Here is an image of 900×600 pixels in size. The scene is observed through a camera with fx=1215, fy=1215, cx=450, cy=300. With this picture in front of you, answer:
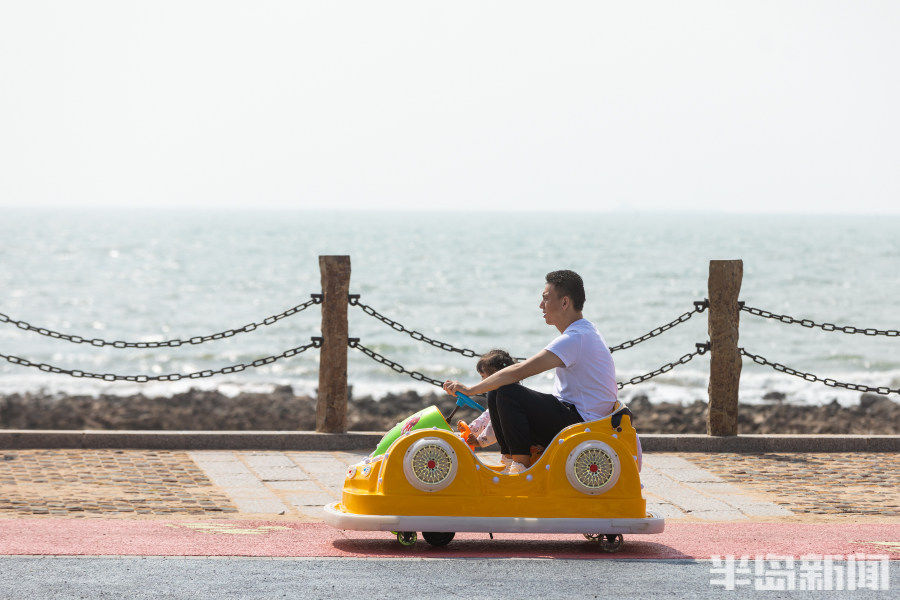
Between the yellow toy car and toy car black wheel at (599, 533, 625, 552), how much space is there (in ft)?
0.46

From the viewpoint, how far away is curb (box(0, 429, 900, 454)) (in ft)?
30.5

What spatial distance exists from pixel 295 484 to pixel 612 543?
2.67 m

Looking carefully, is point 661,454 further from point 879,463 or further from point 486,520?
point 486,520

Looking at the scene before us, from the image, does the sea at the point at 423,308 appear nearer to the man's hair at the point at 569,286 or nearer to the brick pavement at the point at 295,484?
the brick pavement at the point at 295,484

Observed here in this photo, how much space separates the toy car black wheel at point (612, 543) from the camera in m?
6.07

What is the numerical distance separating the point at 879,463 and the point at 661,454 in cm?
162

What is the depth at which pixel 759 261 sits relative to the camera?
67.5 meters

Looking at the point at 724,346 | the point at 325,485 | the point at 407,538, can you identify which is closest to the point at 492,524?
the point at 407,538

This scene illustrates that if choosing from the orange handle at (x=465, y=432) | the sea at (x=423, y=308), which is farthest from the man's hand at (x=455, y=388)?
the sea at (x=423, y=308)

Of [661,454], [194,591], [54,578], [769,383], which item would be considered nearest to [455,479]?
[194,591]

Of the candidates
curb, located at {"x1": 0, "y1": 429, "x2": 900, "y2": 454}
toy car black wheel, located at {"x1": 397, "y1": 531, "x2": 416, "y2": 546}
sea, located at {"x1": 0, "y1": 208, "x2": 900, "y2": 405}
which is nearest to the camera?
toy car black wheel, located at {"x1": 397, "y1": 531, "x2": 416, "y2": 546}

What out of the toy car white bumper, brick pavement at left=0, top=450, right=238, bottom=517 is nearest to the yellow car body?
the toy car white bumper

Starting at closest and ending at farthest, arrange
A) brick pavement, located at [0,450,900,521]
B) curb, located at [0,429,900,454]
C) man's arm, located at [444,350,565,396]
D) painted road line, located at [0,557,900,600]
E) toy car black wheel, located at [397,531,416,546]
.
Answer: painted road line, located at [0,557,900,600] < man's arm, located at [444,350,565,396] < toy car black wheel, located at [397,531,416,546] < brick pavement, located at [0,450,900,521] < curb, located at [0,429,900,454]

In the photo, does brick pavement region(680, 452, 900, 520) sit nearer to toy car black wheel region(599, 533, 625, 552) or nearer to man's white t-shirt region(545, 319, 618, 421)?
toy car black wheel region(599, 533, 625, 552)
